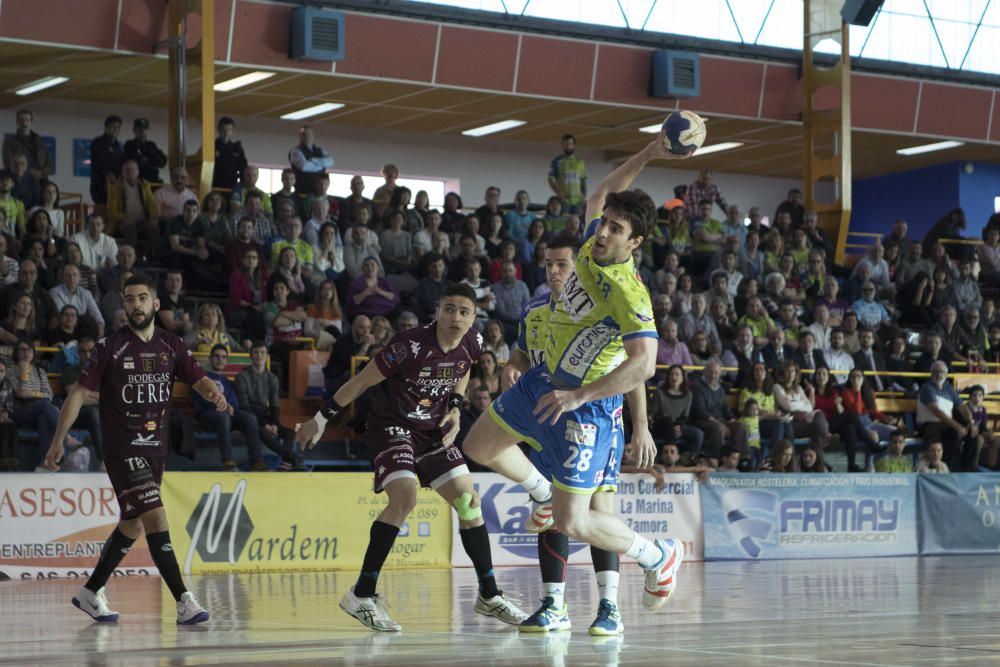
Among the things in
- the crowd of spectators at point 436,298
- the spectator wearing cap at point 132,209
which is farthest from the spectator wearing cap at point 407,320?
the spectator wearing cap at point 132,209

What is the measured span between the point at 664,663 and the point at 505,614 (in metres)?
2.26

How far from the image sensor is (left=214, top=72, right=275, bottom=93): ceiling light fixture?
24031 millimetres

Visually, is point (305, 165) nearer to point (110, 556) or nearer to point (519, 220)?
point (519, 220)

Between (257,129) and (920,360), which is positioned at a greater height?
(257,129)

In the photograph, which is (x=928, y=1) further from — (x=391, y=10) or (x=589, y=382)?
(x=589, y=382)

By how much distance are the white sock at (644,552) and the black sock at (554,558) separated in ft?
1.33

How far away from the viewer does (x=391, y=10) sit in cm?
2405

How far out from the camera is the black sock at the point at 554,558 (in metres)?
8.32

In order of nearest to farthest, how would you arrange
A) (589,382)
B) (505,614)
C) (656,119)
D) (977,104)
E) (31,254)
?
(589,382), (505,614), (31,254), (656,119), (977,104)

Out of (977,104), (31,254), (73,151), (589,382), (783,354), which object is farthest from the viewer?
(977,104)

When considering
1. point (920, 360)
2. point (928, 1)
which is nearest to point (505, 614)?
point (920, 360)

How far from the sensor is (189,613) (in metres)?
8.79

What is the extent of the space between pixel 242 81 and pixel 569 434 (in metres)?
18.0

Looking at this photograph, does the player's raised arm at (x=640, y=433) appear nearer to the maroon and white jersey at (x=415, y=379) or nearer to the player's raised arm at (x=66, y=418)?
the maroon and white jersey at (x=415, y=379)
